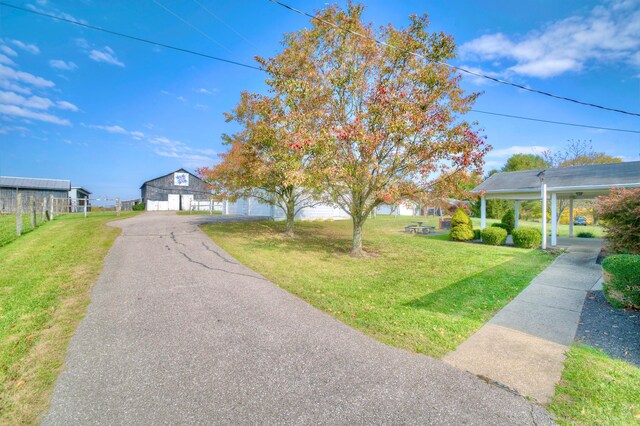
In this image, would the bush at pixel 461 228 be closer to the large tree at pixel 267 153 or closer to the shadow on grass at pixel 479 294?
the shadow on grass at pixel 479 294

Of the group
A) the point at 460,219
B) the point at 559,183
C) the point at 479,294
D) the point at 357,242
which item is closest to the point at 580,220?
the point at 559,183

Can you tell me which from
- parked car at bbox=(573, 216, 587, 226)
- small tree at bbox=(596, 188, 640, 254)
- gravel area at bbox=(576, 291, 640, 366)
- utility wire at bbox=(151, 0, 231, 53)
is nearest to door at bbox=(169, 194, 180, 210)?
utility wire at bbox=(151, 0, 231, 53)

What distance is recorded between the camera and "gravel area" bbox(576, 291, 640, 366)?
12.5 feet

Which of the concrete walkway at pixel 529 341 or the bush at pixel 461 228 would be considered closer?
the concrete walkway at pixel 529 341

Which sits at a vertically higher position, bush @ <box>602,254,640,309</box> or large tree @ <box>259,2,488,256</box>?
large tree @ <box>259,2,488,256</box>

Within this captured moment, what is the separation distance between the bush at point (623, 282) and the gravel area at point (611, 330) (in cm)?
15

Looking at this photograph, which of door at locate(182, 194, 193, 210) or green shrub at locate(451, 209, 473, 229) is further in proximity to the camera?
door at locate(182, 194, 193, 210)

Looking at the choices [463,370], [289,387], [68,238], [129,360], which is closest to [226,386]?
Result: [289,387]

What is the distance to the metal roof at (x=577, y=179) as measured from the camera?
39.5ft

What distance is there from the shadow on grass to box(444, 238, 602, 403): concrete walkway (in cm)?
23

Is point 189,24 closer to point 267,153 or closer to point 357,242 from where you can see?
point 267,153

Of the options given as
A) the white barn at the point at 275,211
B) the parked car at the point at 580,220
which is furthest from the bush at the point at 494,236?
the parked car at the point at 580,220

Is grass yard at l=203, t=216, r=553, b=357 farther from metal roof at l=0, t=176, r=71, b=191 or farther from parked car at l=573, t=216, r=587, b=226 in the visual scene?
metal roof at l=0, t=176, r=71, b=191

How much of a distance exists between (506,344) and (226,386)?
351cm
